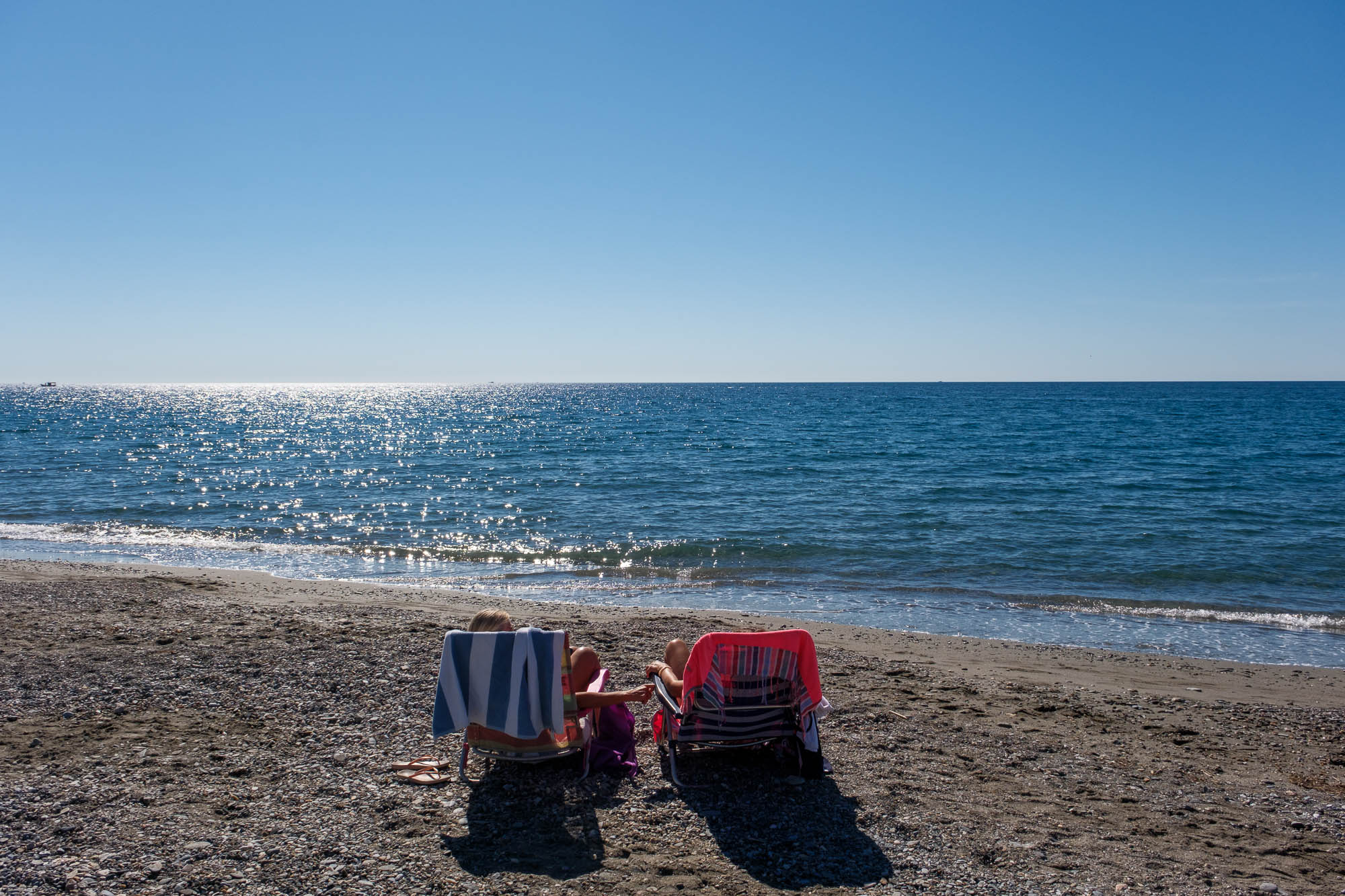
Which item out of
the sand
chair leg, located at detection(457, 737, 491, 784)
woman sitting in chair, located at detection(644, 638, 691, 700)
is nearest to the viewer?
the sand

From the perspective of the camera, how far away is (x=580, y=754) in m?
5.77

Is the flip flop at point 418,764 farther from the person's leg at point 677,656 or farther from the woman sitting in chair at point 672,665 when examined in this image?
the person's leg at point 677,656

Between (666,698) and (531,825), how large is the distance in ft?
4.48

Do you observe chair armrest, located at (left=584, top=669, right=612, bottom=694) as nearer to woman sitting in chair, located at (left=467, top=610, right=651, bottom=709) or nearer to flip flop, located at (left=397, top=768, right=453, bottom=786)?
woman sitting in chair, located at (left=467, top=610, right=651, bottom=709)

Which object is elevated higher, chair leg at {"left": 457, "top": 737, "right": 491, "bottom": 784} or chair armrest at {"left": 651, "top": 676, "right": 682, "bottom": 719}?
chair armrest at {"left": 651, "top": 676, "right": 682, "bottom": 719}

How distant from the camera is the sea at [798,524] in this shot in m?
12.2

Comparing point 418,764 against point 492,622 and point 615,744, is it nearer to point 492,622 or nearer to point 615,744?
point 492,622

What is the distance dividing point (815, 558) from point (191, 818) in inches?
470

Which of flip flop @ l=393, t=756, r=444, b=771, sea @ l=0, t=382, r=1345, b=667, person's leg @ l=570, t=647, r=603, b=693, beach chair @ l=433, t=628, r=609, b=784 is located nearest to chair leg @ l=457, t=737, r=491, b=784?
flip flop @ l=393, t=756, r=444, b=771

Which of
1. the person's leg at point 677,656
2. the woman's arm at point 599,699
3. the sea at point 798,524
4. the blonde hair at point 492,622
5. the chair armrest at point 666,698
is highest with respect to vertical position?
the blonde hair at point 492,622

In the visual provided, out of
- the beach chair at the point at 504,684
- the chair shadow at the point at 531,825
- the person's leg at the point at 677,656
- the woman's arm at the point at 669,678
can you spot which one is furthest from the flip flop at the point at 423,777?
the person's leg at the point at 677,656

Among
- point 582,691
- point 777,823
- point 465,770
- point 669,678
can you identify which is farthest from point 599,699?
point 777,823

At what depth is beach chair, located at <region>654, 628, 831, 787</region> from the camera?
18.6ft

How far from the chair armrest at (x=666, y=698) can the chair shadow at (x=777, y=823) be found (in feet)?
1.34
